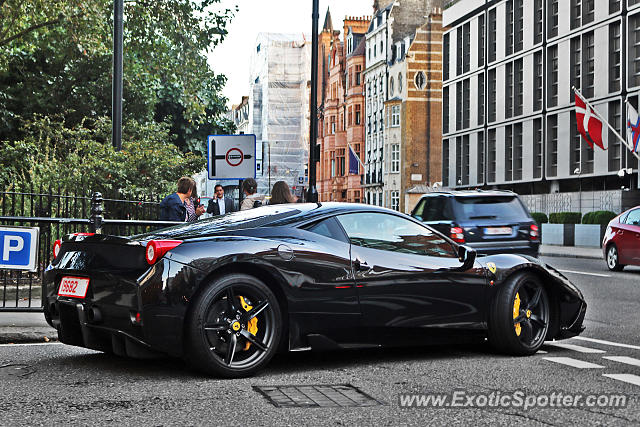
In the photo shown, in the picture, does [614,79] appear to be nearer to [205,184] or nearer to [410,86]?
[410,86]

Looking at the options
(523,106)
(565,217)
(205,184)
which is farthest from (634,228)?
(205,184)

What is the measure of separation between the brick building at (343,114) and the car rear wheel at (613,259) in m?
70.6

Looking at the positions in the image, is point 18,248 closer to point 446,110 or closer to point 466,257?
point 466,257

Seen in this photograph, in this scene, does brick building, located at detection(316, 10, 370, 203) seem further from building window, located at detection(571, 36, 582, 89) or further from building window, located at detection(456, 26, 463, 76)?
building window, located at detection(571, 36, 582, 89)

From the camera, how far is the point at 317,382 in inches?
262

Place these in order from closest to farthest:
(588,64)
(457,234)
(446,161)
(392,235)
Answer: (392,235) → (457,234) → (588,64) → (446,161)

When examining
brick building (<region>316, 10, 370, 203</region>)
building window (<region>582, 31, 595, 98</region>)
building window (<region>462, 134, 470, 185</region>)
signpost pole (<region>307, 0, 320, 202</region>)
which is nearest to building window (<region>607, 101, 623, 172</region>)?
building window (<region>582, 31, 595, 98</region>)

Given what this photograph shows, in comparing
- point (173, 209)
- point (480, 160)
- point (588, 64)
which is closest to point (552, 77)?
point (588, 64)

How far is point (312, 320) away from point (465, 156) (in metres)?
57.6

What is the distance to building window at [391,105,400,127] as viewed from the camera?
8419cm

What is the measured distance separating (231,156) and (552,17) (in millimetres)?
40469

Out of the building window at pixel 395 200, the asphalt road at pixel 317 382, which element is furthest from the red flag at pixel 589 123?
the building window at pixel 395 200

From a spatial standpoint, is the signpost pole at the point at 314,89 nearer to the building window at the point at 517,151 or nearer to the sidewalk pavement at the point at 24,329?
the sidewalk pavement at the point at 24,329

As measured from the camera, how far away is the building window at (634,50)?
43312mm
